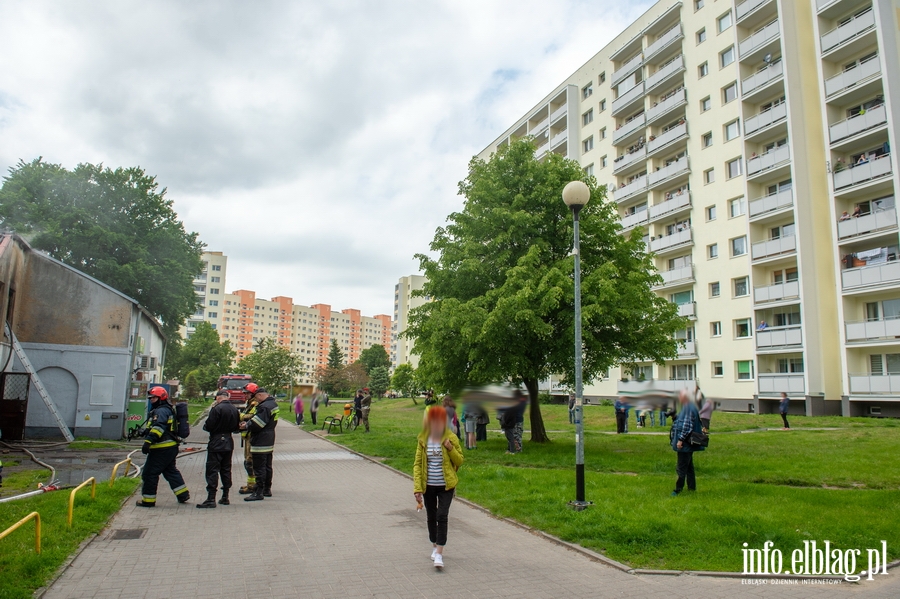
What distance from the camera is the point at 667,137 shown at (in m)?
39.5

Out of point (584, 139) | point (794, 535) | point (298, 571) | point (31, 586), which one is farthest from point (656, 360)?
point (584, 139)

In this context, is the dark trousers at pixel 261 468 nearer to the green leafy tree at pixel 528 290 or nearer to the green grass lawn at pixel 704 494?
the green grass lawn at pixel 704 494

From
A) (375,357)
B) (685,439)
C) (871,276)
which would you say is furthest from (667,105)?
(375,357)

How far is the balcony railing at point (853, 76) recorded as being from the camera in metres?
27.2

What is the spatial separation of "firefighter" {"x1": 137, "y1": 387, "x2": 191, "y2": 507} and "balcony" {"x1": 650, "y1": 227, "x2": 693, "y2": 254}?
34693mm

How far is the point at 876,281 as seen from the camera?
26328 millimetres

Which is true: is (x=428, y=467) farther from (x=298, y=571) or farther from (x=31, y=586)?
(x=31, y=586)

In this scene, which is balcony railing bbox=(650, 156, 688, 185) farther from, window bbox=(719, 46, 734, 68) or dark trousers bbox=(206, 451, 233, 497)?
dark trousers bbox=(206, 451, 233, 497)

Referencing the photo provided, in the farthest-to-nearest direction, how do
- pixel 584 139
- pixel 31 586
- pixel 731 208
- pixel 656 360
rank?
1. pixel 584 139
2. pixel 731 208
3. pixel 656 360
4. pixel 31 586

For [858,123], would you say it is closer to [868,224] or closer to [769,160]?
[769,160]

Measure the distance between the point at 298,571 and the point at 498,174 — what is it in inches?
555

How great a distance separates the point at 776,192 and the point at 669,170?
865cm

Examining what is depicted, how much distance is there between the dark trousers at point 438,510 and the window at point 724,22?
3875 centimetres

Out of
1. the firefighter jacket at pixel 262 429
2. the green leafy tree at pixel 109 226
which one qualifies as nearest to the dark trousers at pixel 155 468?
the firefighter jacket at pixel 262 429
